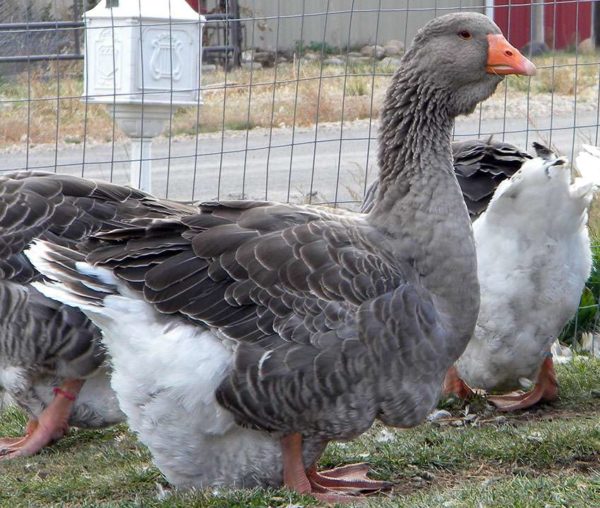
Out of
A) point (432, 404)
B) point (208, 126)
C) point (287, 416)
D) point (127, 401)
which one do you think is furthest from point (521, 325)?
point (208, 126)

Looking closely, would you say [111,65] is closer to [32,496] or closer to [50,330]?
[50,330]

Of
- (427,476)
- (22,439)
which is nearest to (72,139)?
(22,439)

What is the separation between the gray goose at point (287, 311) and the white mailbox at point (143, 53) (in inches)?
136

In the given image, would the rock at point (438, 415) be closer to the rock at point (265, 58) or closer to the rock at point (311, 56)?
the rock at point (311, 56)

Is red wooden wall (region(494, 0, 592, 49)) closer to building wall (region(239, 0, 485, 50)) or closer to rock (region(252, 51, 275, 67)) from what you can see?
building wall (region(239, 0, 485, 50))

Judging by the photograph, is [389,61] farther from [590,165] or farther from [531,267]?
[531,267]

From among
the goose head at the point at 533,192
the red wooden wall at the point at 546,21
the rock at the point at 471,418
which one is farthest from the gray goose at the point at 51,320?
the red wooden wall at the point at 546,21

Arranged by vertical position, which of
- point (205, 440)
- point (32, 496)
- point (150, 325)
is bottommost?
point (32, 496)

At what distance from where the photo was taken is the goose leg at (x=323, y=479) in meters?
4.73

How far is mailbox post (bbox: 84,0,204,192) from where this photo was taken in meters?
8.01

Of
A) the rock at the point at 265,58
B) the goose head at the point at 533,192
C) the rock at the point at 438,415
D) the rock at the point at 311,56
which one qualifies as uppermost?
the rock at the point at 311,56

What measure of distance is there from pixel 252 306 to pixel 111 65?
4087 mm

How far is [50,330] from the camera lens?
18.8ft

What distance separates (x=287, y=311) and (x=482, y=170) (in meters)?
2.34
